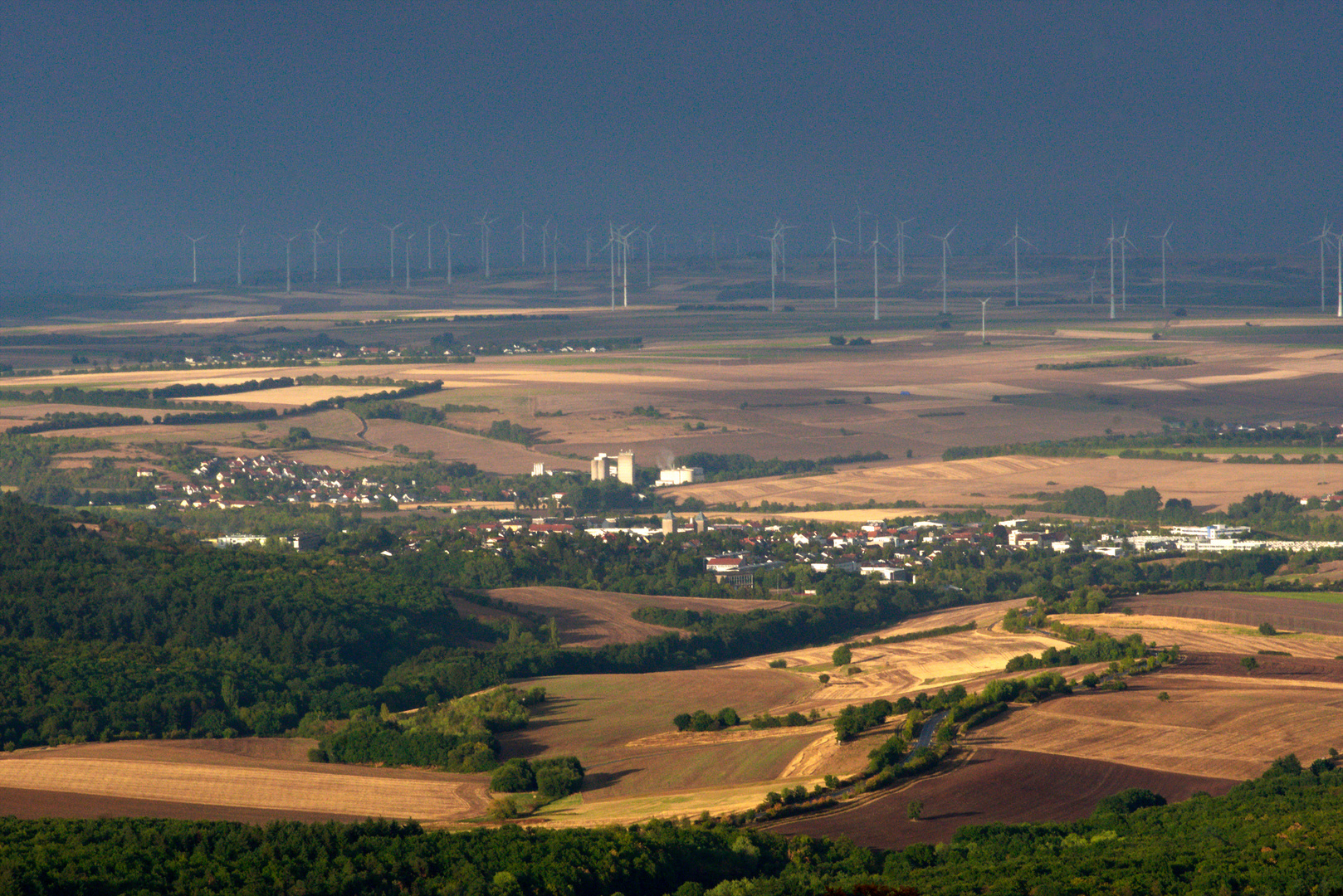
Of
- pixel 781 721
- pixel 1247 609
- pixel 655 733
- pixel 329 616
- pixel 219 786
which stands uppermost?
pixel 329 616

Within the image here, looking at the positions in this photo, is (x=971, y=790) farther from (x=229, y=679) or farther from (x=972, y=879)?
(x=229, y=679)

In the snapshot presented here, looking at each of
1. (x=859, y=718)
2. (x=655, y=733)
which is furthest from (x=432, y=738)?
(x=859, y=718)

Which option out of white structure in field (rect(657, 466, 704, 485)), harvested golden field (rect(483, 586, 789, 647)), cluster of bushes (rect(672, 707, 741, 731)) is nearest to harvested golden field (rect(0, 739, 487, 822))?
cluster of bushes (rect(672, 707, 741, 731))

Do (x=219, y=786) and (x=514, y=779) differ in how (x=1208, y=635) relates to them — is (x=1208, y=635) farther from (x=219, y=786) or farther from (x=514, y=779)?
(x=219, y=786)

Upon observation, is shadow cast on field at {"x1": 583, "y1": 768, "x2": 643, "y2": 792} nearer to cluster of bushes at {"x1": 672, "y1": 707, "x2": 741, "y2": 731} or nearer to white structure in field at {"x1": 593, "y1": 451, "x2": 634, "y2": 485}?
cluster of bushes at {"x1": 672, "y1": 707, "x2": 741, "y2": 731}

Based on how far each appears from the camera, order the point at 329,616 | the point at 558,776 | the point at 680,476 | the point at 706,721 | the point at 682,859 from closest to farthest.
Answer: the point at 682,859 → the point at 558,776 → the point at 706,721 → the point at 329,616 → the point at 680,476

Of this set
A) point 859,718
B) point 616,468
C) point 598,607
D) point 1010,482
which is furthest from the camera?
point 616,468

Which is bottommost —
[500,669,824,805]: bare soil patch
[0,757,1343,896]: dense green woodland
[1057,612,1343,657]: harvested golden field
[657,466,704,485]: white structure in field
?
[500,669,824,805]: bare soil patch
